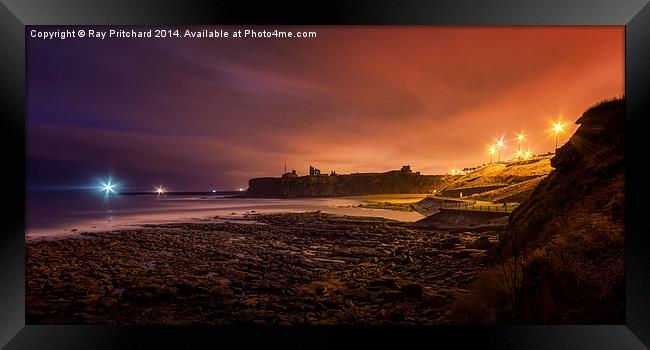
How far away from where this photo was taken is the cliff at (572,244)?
280cm

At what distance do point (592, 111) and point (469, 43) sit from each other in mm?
1797

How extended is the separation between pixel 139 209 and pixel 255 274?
6.44 feet

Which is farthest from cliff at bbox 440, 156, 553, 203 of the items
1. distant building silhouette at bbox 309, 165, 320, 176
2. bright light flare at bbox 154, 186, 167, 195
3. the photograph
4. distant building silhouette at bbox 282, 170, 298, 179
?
bright light flare at bbox 154, 186, 167, 195

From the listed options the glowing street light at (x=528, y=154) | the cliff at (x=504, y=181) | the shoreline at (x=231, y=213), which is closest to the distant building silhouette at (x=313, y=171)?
the shoreline at (x=231, y=213)

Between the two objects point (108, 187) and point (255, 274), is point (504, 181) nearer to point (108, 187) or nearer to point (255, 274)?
point (255, 274)

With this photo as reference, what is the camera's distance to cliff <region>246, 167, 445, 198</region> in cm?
341

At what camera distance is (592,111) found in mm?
2916

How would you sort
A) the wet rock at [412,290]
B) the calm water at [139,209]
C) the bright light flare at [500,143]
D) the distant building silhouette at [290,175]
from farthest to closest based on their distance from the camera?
the distant building silhouette at [290,175] → the bright light flare at [500,143] → the wet rock at [412,290] → the calm water at [139,209]

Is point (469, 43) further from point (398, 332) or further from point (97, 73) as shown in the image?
point (97, 73)

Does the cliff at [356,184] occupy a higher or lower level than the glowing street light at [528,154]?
lower

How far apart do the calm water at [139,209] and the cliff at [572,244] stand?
1326 mm

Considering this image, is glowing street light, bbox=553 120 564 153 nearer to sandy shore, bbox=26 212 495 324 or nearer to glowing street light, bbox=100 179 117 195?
sandy shore, bbox=26 212 495 324

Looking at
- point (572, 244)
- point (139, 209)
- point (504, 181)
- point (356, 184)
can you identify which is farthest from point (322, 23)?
point (572, 244)

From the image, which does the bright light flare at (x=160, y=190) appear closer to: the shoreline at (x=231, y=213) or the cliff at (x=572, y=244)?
the shoreline at (x=231, y=213)
